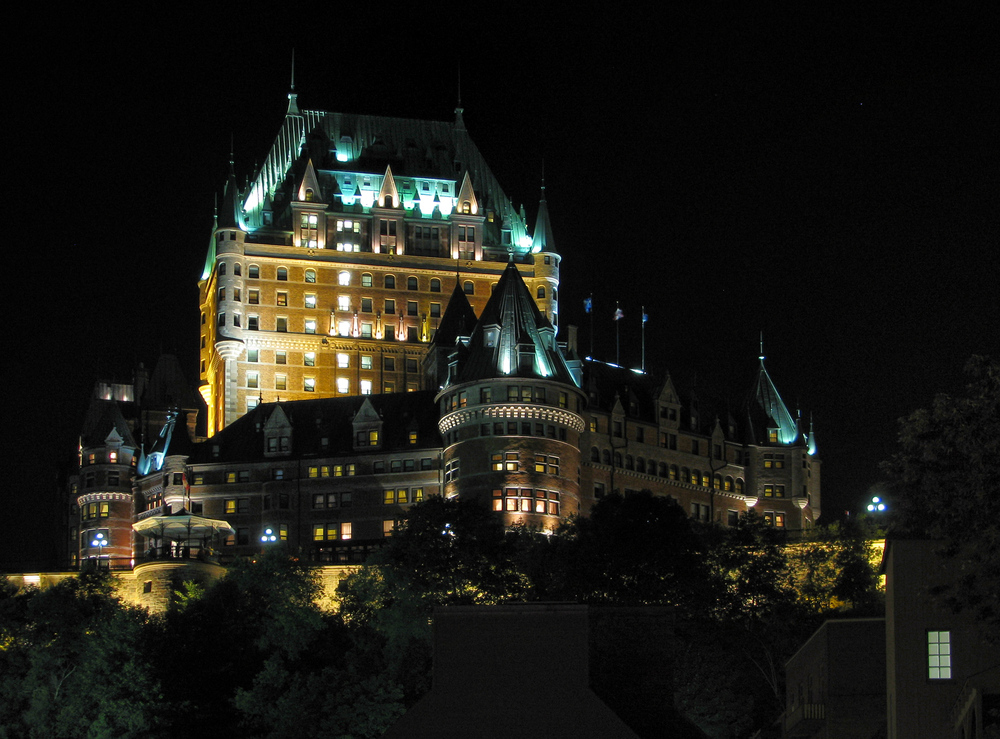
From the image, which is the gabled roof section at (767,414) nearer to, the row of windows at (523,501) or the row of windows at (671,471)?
the row of windows at (671,471)

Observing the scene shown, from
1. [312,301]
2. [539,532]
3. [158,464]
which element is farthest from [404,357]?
[539,532]

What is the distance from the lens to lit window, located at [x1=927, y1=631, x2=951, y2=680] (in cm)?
6006

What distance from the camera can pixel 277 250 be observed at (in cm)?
16788

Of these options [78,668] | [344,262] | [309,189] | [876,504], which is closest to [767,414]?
[876,504]

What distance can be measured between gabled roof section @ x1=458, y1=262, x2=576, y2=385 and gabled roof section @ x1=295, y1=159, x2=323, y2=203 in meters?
38.6

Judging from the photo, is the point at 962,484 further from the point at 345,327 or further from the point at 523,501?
the point at 345,327

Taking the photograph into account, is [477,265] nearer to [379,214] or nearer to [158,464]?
[379,214]

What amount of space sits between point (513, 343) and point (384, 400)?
1599cm

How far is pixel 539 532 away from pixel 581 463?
1131cm

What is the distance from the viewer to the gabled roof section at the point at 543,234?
17362cm

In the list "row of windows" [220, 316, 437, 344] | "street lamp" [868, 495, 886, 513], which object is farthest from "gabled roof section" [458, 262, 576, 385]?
"row of windows" [220, 316, 437, 344]

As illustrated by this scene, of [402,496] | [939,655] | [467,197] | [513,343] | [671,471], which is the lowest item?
[939,655]

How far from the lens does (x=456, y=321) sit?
15575cm

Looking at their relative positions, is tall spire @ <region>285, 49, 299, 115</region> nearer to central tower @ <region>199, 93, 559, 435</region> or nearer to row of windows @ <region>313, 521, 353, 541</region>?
central tower @ <region>199, 93, 559, 435</region>
